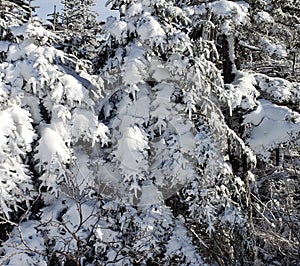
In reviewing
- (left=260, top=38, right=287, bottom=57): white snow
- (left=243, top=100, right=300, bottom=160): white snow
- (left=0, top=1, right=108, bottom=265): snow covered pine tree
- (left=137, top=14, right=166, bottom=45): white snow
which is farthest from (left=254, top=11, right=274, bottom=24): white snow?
(left=0, top=1, right=108, bottom=265): snow covered pine tree

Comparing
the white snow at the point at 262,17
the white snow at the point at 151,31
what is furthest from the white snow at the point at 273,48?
the white snow at the point at 151,31

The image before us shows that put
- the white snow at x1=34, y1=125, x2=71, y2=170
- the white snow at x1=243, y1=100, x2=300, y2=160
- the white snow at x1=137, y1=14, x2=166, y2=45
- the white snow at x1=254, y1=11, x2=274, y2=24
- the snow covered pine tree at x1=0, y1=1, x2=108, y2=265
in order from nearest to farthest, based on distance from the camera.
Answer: the snow covered pine tree at x1=0, y1=1, x2=108, y2=265
the white snow at x1=34, y1=125, x2=71, y2=170
the white snow at x1=137, y1=14, x2=166, y2=45
the white snow at x1=243, y1=100, x2=300, y2=160
the white snow at x1=254, y1=11, x2=274, y2=24

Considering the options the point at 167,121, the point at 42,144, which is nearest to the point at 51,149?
the point at 42,144

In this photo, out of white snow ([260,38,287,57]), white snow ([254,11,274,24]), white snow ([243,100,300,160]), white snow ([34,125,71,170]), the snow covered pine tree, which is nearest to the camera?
the snow covered pine tree

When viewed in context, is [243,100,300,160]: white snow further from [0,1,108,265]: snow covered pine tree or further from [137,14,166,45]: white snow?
[0,1,108,265]: snow covered pine tree

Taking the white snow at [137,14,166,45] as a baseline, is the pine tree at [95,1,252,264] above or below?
below

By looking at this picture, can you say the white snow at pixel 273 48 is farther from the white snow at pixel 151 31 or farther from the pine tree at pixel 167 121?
the white snow at pixel 151 31

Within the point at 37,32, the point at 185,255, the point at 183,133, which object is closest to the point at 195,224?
the point at 185,255

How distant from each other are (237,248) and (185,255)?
1.04 metres

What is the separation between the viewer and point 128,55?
645 centimetres

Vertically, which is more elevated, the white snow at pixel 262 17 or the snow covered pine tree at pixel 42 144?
the white snow at pixel 262 17

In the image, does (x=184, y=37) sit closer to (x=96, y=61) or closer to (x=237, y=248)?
(x=96, y=61)

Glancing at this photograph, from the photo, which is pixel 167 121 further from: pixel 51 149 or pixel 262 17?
pixel 262 17

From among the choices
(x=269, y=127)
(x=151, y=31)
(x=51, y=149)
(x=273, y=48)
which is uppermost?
(x=151, y=31)
